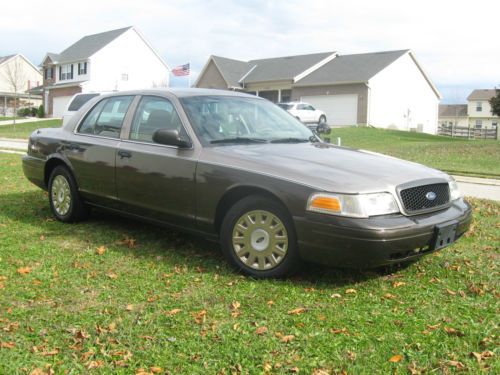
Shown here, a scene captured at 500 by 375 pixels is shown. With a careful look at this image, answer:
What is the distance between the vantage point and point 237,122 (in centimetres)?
532

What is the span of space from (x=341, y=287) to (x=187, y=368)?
1.71 metres

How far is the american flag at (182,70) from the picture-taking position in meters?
47.5

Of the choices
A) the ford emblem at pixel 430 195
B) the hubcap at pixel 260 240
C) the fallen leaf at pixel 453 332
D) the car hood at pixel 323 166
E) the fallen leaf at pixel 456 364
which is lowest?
the fallen leaf at pixel 456 364

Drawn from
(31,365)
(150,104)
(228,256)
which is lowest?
(31,365)

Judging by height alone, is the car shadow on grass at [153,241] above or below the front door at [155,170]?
below

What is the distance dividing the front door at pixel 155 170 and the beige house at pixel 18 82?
63302mm

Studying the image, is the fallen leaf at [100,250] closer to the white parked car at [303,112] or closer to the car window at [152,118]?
the car window at [152,118]

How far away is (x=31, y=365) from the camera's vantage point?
309cm

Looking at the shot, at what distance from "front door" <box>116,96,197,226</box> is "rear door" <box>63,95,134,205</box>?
180 millimetres

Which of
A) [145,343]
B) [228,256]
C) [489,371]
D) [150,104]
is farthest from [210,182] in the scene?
[489,371]

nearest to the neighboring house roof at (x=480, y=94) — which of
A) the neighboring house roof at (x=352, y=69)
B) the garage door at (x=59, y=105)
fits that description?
the neighboring house roof at (x=352, y=69)

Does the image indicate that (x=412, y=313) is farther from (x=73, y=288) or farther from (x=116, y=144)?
(x=116, y=144)

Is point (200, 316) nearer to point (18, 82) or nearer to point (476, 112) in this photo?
point (18, 82)

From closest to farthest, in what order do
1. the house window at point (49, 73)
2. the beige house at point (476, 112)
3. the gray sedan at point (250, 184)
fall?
the gray sedan at point (250, 184) < the house window at point (49, 73) < the beige house at point (476, 112)
